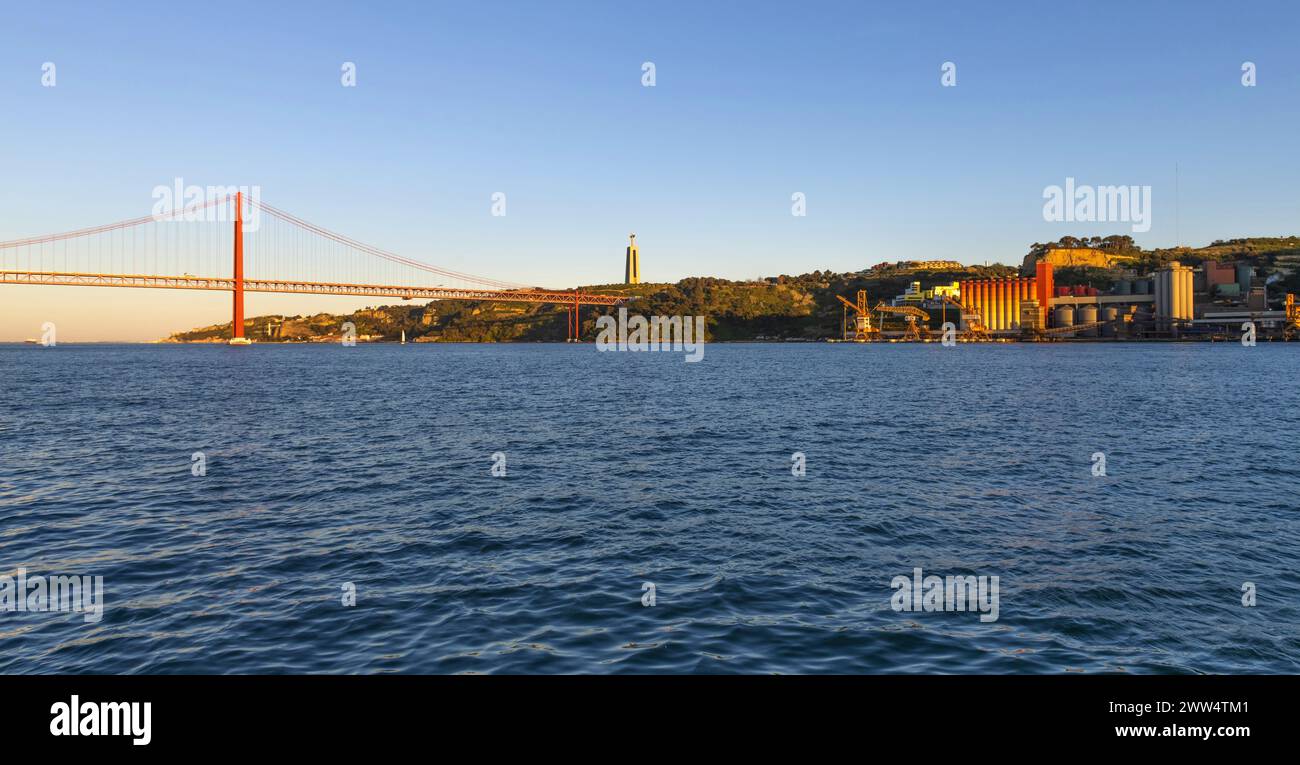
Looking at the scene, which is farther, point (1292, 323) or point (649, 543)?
point (1292, 323)

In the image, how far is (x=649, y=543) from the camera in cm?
1828

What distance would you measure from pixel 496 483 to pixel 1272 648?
2004 cm

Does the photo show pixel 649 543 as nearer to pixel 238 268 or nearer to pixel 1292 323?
pixel 238 268

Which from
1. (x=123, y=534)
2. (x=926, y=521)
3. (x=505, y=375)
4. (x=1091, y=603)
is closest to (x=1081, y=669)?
(x=1091, y=603)

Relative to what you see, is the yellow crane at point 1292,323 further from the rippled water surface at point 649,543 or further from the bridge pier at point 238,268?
the bridge pier at point 238,268

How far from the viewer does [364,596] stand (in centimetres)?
1441

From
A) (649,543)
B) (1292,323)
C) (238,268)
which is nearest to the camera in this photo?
(649,543)

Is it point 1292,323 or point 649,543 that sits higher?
point 1292,323

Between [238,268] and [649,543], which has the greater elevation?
[238,268]

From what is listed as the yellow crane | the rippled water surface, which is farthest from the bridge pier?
the yellow crane

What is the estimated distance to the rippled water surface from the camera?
39.5 ft

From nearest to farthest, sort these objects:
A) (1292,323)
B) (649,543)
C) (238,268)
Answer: (649,543) < (238,268) < (1292,323)

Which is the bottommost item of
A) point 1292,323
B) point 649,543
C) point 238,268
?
point 649,543

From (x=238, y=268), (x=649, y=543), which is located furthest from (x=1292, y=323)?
(x=238, y=268)
